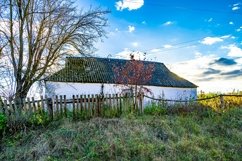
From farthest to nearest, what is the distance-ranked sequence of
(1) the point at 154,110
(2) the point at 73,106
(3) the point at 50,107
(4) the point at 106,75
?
(4) the point at 106,75, (1) the point at 154,110, (2) the point at 73,106, (3) the point at 50,107

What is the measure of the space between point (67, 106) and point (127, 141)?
4.44 metres

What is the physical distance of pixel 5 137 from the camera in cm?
1209

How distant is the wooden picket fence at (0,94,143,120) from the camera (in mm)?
13117

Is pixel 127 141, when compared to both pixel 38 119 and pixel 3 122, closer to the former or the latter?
pixel 38 119

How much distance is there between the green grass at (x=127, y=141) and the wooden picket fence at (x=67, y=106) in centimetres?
101

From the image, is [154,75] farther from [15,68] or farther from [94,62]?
[15,68]

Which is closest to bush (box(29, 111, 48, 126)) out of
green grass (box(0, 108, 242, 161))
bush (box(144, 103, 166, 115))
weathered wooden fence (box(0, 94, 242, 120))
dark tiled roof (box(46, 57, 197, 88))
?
weathered wooden fence (box(0, 94, 242, 120))

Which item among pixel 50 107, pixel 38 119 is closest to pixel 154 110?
pixel 50 107

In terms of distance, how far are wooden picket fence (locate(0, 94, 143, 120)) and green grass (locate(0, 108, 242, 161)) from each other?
1.01m

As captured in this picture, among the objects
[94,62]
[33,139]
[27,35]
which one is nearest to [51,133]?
[33,139]

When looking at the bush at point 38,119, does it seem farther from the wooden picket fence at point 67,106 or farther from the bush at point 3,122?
the bush at point 3,122

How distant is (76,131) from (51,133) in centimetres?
92

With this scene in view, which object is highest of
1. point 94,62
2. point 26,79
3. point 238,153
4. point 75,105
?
point 94,62

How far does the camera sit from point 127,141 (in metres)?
10.6
